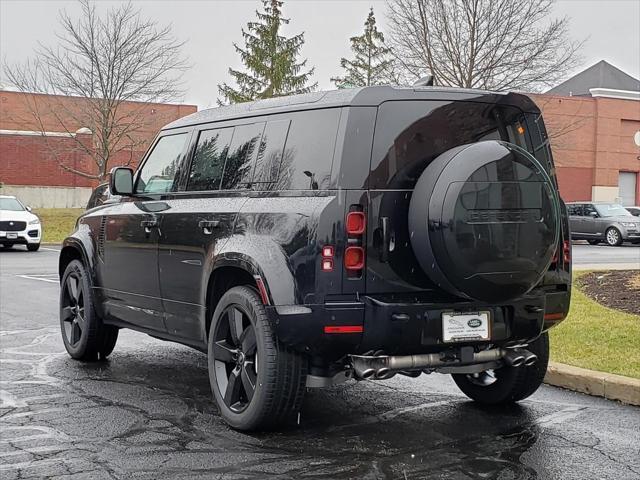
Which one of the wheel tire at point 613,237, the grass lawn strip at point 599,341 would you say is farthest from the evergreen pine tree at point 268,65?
the grass lawn strip at point 599,341

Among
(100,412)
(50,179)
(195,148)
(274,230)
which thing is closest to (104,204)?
(195,148)

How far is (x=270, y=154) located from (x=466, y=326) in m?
1.65

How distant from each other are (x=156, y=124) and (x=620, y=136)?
103ft

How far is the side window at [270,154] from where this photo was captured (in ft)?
16.8

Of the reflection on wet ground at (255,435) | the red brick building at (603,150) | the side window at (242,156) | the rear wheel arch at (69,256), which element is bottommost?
the reflection on wet ground at (255,435)

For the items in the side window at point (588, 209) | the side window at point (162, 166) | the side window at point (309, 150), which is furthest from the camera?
the side window at point (588, 209)

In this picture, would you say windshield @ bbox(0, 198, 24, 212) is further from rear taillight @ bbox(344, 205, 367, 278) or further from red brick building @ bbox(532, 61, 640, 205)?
red brick building @ bbox(532, 61, 640, 205)

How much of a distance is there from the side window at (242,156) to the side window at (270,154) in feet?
0.23

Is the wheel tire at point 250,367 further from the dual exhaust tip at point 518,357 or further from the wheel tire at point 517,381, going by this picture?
the wheel tire at point 517,381

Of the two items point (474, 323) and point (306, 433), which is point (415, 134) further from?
point (306, 433)

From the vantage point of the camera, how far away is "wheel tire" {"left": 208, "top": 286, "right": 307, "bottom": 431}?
4.76 meters

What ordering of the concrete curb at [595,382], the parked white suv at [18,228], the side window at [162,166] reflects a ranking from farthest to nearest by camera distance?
the parked white suv at [18,228] → the side window at [162,166] → the concrete curb at [595,382]

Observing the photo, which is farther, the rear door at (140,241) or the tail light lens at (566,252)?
the rear door at (140,241)

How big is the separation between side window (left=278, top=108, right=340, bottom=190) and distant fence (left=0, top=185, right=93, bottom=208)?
42121 mm
